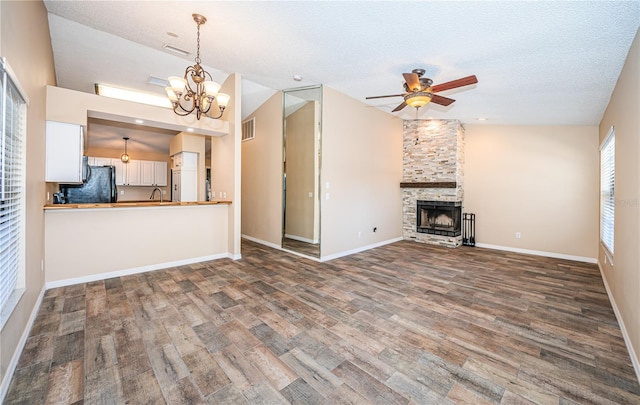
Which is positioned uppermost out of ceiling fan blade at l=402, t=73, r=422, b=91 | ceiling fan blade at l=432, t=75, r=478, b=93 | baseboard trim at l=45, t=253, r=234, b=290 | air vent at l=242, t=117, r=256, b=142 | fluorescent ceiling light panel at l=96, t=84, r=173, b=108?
fluorescent ceiling light panel at l=96, t=84, r=173, b=108

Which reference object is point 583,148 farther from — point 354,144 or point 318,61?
point 318,61

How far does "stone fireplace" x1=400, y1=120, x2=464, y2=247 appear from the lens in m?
6.22

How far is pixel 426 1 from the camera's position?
2.38 meters

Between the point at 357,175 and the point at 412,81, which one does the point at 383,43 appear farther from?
the point at 357,175

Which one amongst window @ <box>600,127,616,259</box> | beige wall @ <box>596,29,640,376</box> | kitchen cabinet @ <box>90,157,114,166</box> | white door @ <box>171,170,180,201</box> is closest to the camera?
beige wall @ <box>596,29,640,376</box>

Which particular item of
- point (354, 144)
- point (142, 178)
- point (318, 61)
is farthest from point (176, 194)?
point (318, 61)

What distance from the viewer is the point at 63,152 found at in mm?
3512

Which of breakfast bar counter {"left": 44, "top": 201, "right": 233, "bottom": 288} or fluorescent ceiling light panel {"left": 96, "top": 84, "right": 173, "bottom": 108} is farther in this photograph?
fluorescent ceiling light panel {"left": 96, "top": 84, "right": 173, "bottom": 108}

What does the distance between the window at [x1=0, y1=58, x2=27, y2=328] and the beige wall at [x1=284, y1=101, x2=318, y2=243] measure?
4606 mm

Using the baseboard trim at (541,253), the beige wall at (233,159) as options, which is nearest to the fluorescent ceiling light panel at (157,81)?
the beige wall at (233,159)

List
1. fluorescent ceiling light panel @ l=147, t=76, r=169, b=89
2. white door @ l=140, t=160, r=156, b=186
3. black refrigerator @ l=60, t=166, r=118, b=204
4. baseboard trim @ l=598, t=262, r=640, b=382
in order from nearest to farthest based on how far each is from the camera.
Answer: baseboard trim @ l=598, t=262, r=640, b=382 → black refrigerator @ l=60, t=166, r=118, b=204 → fluorescent ceiling light panel @ l=147, t=76, r=169, b=89 → white door @ l=140, t=160, r=156, b=186

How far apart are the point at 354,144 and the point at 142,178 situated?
741cm

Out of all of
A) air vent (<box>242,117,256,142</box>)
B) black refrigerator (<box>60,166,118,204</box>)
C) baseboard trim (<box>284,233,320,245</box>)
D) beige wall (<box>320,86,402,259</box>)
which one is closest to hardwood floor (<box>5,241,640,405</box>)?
beige wall (<box>320,86,402,259</box>)

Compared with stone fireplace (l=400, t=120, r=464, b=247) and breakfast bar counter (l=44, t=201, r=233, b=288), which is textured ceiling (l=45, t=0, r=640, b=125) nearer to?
stone fireplace (l=400, t=120, r=464, b=247)
